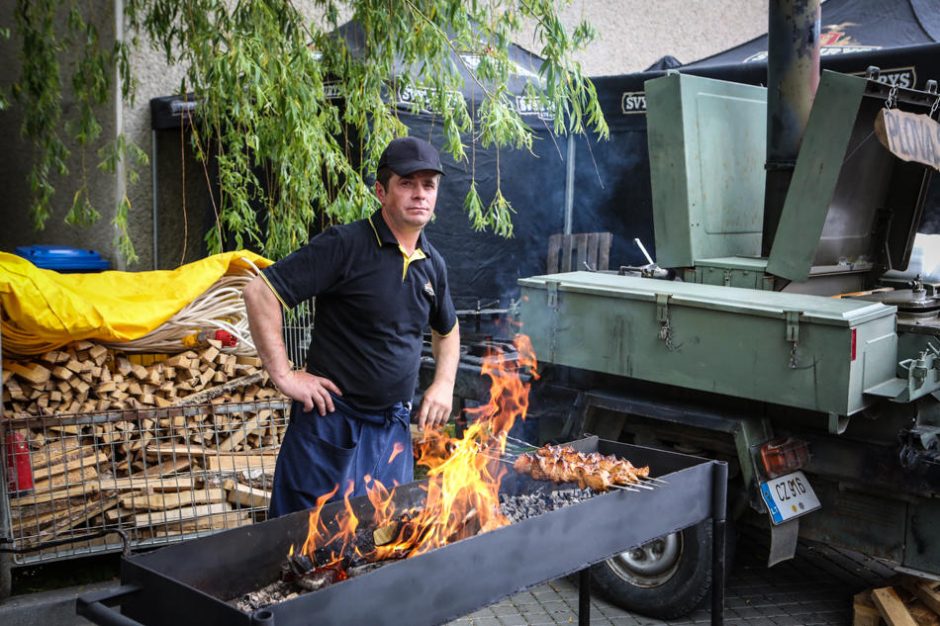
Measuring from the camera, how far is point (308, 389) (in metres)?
3.59

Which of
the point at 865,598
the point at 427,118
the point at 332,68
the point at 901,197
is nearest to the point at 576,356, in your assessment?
the point at 865,598

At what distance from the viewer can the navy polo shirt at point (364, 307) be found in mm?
3654

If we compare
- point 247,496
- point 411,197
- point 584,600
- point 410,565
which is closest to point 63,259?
point 247,496

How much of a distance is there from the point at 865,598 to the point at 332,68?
16.1 feet

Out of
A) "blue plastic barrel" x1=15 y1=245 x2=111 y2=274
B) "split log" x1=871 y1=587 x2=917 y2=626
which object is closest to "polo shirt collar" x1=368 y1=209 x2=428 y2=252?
→ "split log" x1=871 y1=587 x2=917 y2=626

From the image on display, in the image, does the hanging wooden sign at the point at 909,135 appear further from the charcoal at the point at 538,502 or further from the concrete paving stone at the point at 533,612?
the concrete paving stone at the point at 533,612

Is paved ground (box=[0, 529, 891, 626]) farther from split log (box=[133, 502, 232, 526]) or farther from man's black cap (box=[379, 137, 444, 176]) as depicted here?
man's black cap (box=[379, 137, 444, 176])

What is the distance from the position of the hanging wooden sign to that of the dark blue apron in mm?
3008

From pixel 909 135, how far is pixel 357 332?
130 inches

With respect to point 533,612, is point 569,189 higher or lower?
higher

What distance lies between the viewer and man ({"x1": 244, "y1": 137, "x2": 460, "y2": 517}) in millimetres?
3572

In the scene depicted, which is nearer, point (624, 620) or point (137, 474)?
point (624, 620)

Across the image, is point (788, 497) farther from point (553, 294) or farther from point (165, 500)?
point (165, 500)

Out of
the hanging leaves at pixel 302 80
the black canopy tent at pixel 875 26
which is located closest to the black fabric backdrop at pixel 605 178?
the black canopy tent at pixel 875 26
